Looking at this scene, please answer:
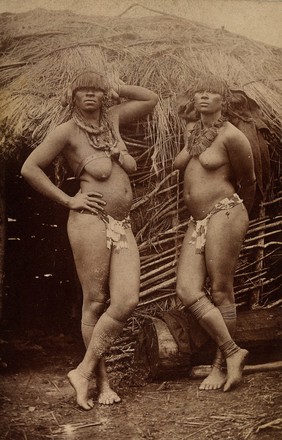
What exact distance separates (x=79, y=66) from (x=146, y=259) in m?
0.94

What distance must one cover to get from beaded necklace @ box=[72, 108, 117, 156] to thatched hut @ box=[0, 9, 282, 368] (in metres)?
0.09

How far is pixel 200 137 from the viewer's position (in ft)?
9.09

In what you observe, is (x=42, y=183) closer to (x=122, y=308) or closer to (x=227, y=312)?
(x=122, y=308)

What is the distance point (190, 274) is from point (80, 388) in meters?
0.69

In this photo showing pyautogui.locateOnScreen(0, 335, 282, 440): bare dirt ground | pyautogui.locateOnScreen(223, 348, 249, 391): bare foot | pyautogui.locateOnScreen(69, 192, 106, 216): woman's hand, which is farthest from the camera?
pyautogui.locateOnScreen(223, 348, 249, 391): bare foot

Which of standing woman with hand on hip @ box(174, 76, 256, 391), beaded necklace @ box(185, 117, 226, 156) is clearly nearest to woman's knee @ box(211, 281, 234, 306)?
standing woman with hand on hip @ box(174, 76, 256, 391)

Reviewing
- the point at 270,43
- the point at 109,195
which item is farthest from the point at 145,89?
the point at 270,43

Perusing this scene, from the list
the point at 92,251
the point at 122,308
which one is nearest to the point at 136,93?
the point at 92,251

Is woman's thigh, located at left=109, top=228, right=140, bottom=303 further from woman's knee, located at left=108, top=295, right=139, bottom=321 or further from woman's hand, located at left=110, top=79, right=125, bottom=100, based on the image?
woman's hand, located at left=110, top=79, right=125, bottom=100

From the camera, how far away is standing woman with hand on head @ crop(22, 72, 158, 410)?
2.62 m

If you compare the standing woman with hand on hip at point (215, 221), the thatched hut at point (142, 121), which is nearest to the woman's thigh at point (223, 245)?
the standing woman with hand on hip at point (215, 221)

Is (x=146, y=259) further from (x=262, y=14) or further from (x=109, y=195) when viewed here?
(x=262, y=14)

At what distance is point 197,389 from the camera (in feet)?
8.98

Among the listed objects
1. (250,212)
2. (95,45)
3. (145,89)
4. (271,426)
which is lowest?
(271,426)
